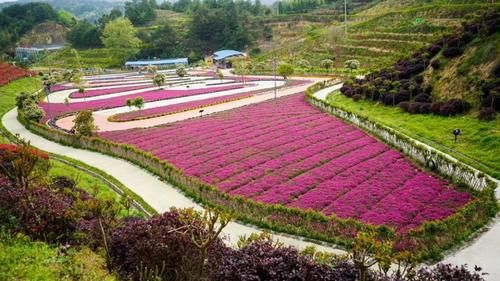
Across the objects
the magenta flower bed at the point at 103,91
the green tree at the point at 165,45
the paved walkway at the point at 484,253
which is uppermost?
the green tree at the point at 165,45

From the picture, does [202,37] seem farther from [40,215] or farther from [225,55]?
[40,215]

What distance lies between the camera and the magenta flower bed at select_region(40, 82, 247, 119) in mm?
55375

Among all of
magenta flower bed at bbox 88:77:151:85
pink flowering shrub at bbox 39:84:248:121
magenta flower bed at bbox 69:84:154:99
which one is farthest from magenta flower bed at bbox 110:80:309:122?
magenta flower bed at bbox 88:77:151:85

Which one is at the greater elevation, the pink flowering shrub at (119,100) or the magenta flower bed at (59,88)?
the magenta flower bed at (59,88)

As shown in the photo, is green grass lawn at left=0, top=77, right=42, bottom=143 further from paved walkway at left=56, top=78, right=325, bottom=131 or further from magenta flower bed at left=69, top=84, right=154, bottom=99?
paved walkway at left=56, top=78, right=325, bottom=131

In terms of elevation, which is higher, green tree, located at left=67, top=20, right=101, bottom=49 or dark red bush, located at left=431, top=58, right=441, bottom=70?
green tree, located at left=67, top=20, right=101, bottom=49

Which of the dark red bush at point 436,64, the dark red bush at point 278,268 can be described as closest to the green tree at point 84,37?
the dark red bush at point 436,64

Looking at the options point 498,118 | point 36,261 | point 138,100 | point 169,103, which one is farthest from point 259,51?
point 36,261

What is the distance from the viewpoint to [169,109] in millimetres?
51969

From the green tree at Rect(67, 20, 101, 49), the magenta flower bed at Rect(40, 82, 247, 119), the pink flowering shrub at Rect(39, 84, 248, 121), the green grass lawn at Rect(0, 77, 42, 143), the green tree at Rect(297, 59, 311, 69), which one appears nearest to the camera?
the magenta flower bed at Rect(40, 82, 247, 119)

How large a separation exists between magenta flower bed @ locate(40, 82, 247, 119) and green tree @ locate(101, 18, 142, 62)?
58.6m

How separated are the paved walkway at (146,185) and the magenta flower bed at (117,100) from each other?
15.4 meters

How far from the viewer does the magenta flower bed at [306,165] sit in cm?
2181

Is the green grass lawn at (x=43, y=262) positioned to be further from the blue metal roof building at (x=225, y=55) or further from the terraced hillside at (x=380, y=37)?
the blue metal roof building at (x=225, y=55)
